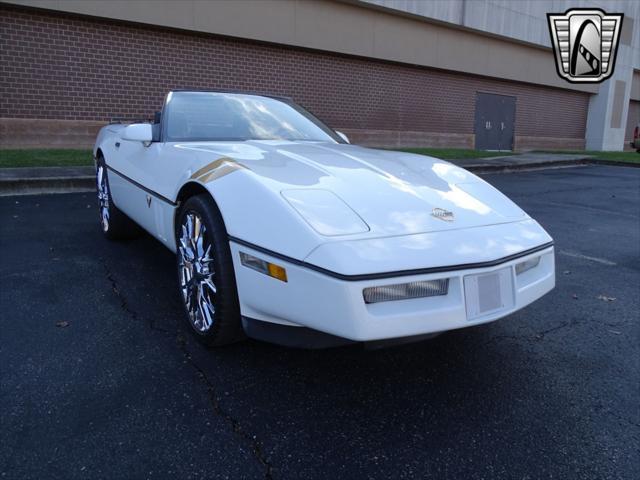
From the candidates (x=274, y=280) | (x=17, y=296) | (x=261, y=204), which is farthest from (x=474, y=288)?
(x=17, y=296)

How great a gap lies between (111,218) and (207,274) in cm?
240

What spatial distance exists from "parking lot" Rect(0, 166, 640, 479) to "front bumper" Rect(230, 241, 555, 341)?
399 millimetres

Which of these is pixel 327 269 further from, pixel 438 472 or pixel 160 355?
pixel 160 355

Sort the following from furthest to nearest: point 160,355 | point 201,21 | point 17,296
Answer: point 201,21 < point 17,296 < point 160,355

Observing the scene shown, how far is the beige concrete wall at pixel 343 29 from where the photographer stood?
34.7 feet

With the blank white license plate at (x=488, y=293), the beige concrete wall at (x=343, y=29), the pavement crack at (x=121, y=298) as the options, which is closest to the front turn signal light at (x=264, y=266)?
the blank white license plate at (x=488, y=293)

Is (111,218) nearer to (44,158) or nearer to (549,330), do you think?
(549,330)

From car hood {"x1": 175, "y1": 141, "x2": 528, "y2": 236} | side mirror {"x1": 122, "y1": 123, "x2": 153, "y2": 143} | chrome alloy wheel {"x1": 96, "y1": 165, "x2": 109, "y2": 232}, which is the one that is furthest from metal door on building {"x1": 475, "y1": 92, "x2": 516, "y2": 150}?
side mirror {"x1": 122, "y1": 123, "x2": 153, "y2": 143}

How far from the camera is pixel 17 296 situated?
3.08 meters

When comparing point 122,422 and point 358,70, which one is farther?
point 358,70

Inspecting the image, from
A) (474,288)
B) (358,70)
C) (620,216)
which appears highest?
(358,70)

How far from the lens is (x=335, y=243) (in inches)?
71.4

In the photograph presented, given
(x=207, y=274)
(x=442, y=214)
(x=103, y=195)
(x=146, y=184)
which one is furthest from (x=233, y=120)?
(x=442, y=214)

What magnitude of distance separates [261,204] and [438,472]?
118cm
